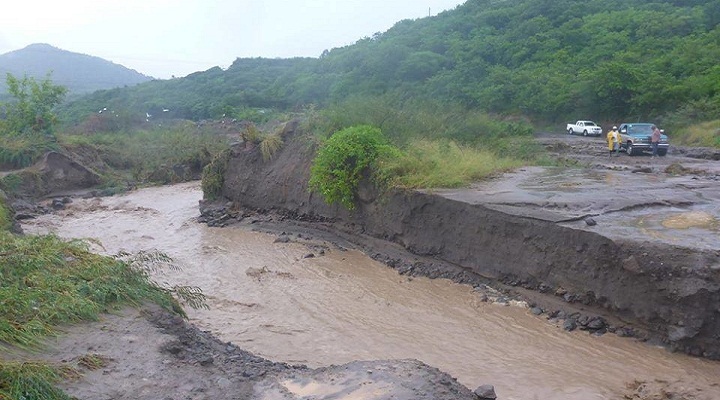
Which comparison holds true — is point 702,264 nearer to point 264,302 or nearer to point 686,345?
point 686,345

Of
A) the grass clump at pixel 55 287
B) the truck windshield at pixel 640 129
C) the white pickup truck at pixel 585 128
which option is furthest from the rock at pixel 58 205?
the white pickup truck at pixel 585 128

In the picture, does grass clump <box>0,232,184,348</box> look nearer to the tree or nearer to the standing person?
the standing person

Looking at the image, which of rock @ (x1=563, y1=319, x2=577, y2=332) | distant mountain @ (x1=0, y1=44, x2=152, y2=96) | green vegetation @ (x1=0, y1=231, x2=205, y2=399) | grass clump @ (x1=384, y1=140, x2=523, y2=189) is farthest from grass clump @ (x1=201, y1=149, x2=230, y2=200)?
distant mountain @ (x1=0, y1=44, x2=152, y2=96)

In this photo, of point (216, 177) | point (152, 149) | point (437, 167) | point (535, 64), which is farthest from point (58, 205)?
point (535, 64)

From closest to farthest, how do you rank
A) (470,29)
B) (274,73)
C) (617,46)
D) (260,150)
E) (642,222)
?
(642,222), (260,150), (617,46), (470,29), (274,73)

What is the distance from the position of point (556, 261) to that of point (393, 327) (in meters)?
2.93

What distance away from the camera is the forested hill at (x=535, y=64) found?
113 ft

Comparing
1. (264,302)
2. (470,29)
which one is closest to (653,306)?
(264,302)

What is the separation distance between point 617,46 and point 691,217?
112 ft

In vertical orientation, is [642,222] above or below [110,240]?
above

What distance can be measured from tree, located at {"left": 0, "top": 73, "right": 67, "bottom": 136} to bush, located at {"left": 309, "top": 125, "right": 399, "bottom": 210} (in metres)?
19.3

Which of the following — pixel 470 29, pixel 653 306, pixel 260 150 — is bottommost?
pixel 653 306

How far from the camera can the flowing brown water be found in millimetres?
7941

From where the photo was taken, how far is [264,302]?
36.8 ft
